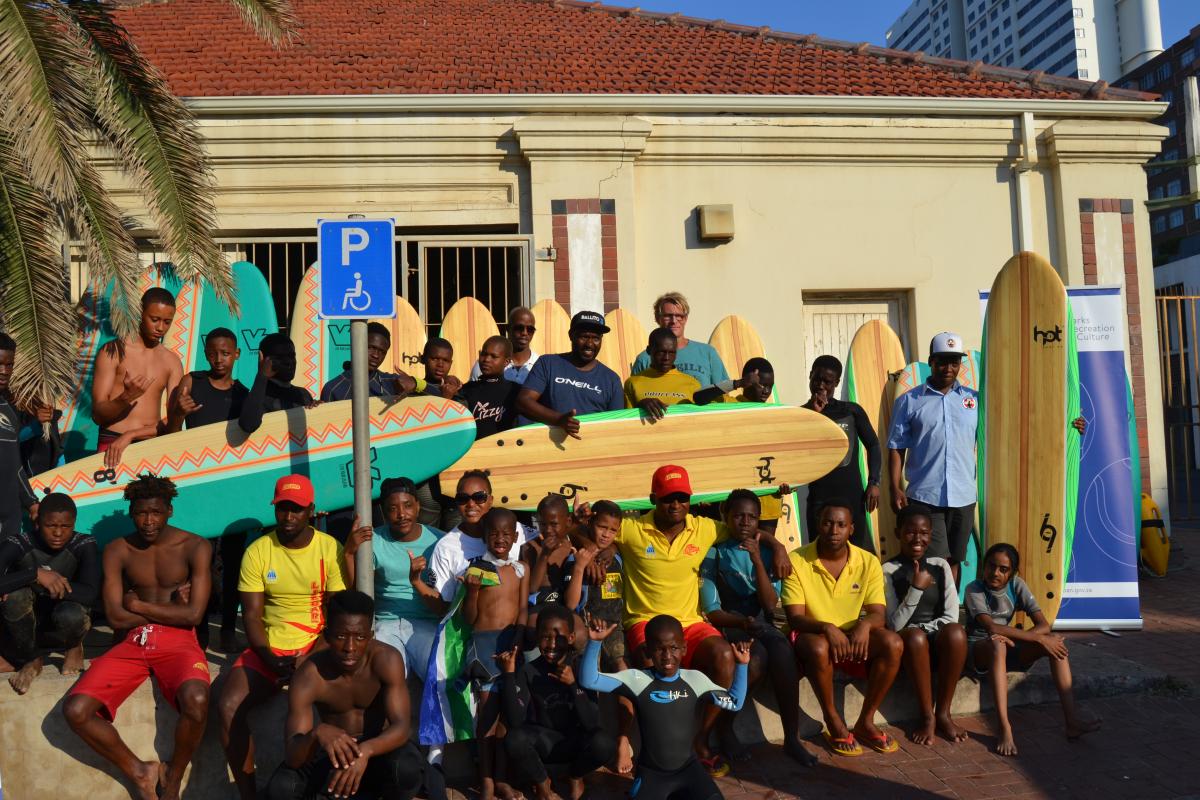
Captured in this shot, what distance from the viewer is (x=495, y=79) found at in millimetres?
9352

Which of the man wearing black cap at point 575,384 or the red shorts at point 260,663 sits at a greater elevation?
the man wearing black cap at point 575,384

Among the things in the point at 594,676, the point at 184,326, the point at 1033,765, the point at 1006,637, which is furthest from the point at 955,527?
the point at 184,326

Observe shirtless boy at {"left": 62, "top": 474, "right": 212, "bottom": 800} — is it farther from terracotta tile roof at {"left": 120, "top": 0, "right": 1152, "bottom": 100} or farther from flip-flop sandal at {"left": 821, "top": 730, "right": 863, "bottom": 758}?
terracotta tile roof at {"left": 120, "top": 0, "right": 1152, "bottom": 100}

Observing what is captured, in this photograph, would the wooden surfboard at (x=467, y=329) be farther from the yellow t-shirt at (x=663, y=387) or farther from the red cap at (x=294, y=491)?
the red cap at (x=294, y=491)

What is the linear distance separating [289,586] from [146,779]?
2.75 feet

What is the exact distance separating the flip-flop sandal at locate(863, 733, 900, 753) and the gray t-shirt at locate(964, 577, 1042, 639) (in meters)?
0.73

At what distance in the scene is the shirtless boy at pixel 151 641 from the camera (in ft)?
11.8

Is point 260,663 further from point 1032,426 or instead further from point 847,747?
point 1032,426

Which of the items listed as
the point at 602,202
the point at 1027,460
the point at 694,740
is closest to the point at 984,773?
the point at 694,740

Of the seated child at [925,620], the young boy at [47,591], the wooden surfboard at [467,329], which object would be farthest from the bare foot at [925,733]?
the wooden surfboard at [467,329]

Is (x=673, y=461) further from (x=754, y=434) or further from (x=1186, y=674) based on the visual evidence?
(x=1186, y=674)

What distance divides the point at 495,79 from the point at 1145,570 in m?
6.96

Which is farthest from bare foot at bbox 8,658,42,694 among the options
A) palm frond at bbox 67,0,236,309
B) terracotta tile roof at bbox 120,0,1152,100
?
terracotta tile roof at bbox 120,0,1152,100

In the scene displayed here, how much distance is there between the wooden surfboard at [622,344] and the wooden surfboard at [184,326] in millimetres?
2324
